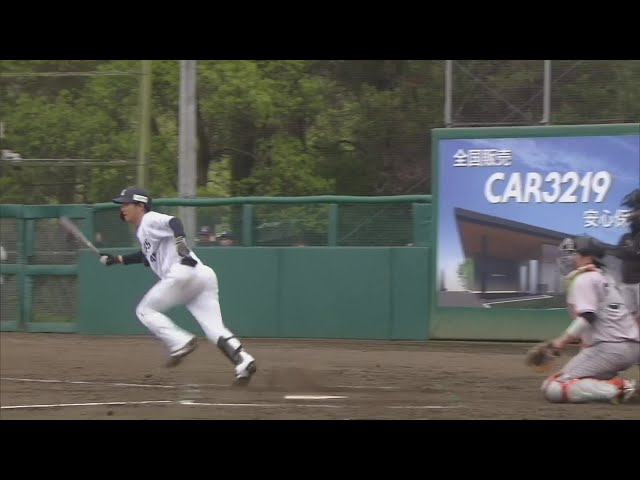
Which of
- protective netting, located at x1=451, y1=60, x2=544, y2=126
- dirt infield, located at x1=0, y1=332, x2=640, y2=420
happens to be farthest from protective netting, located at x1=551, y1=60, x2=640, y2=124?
dirt infield, located at x1=0, y1=332, x2=640, y2=420

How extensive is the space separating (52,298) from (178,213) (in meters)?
2.29

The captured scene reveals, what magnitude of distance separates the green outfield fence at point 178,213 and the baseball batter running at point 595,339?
543 centimetres

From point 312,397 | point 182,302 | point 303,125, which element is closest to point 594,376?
point 312,397

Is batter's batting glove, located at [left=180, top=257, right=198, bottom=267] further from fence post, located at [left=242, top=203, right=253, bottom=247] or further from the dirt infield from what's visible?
fence post, located at [left=242, top=203, right=253, bottom=247]

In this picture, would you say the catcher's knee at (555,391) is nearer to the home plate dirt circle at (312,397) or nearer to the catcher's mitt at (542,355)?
the catcher's mitt at (542,355)

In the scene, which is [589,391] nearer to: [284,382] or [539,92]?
[284,382]

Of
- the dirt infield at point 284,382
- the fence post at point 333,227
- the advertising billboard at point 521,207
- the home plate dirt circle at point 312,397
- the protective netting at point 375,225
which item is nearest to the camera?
the dirt infield at point 284,382

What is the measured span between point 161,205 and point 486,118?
480 centimetres

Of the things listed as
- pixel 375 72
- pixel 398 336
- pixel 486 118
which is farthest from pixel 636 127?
pixel 375 72

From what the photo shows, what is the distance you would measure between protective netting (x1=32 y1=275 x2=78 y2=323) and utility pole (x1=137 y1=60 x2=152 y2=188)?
185 cm

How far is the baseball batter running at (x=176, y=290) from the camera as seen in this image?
407 inches

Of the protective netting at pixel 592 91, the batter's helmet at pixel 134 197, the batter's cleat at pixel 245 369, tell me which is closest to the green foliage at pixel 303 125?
the protective netting at pixel 592 91

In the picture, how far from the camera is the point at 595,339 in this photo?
373 inches

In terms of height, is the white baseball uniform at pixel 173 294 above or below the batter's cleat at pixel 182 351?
above
